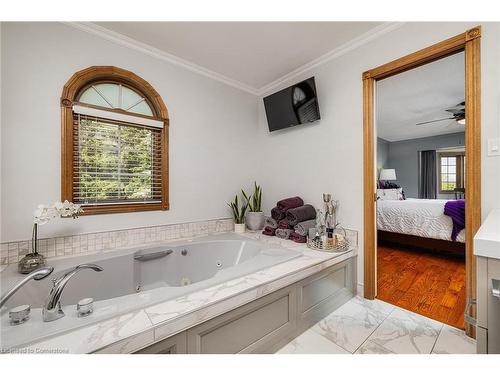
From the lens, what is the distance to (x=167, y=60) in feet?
7.25

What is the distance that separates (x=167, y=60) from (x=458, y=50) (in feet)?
7.92

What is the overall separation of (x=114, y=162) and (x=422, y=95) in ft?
13.3

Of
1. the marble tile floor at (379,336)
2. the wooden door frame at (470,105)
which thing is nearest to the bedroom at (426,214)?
the marble tile floor at (379,336)

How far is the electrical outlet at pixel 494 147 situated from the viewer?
1356mm

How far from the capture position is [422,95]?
126 inches

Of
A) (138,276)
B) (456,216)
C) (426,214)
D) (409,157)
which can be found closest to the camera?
(138,276)

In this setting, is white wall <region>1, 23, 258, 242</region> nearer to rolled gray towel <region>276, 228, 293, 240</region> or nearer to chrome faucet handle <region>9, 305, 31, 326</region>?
rolled gray towel <region>276, 228, 293, 240</region>

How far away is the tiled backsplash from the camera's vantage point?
1541 millimetres

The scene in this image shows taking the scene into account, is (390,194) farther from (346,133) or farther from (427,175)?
(346,133)

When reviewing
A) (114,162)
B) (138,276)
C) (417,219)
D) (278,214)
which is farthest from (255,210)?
(417,219)

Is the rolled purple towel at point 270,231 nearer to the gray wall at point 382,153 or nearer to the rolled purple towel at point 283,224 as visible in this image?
the rolled purple towel at point 283,224
